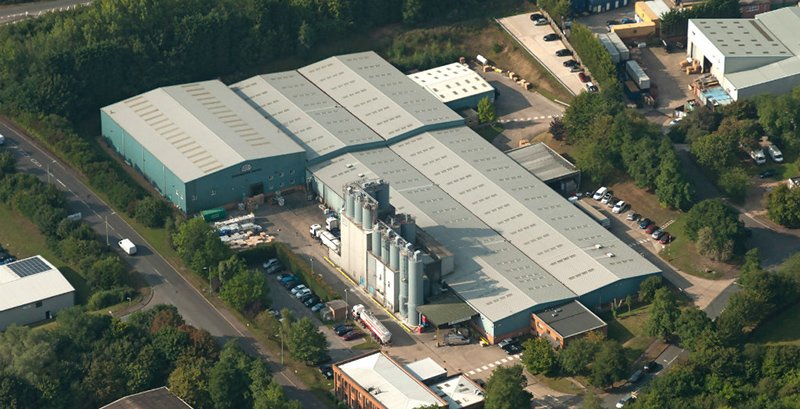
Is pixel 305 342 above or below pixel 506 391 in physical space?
below

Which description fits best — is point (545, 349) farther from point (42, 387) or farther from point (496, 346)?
point (42, 387)

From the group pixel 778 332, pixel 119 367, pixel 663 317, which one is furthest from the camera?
pixel 778 332

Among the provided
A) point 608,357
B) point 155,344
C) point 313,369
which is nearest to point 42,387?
point 155,344

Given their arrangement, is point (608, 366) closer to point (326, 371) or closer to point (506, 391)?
point (506, 391)

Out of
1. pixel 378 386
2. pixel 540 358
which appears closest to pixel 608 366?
pixel 540 358

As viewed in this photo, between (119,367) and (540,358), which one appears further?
(540,358)

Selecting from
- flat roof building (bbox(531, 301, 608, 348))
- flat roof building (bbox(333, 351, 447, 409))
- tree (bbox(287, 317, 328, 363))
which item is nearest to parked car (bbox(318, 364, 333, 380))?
tree (bbox(287, 317, 328, 363))

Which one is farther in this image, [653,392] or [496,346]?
[496,346]

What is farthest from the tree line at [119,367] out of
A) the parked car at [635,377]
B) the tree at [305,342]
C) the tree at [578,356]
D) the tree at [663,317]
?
the tree at [663,317]
